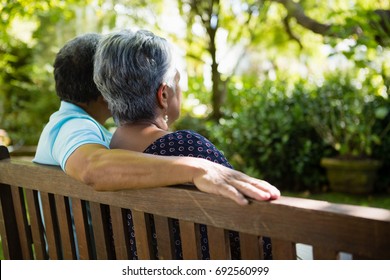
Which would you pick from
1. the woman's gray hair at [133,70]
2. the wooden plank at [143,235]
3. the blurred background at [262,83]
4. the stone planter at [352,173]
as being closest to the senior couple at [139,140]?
the woman's gray hair at [133,70]

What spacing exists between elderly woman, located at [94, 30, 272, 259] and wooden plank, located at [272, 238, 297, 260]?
1.27ft

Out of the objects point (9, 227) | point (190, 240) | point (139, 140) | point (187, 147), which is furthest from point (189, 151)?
point (9, 227)

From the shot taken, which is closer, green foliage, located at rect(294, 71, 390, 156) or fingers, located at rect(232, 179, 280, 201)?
fingers, located at rect(232, 179, 280, 201)

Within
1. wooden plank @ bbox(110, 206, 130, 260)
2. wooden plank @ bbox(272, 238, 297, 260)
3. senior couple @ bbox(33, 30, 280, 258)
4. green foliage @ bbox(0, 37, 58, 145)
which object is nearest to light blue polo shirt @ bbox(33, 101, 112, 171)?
senior couple @ bbox(33, 30, 280, 258)

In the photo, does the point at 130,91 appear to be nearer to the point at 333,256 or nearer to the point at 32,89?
the point at 333,256

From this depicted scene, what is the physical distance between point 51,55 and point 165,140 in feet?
33.1

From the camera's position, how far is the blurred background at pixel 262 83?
556 centimetres

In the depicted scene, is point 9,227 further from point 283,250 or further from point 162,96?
point 283,250

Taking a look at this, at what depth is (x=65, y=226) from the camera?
1764 mm

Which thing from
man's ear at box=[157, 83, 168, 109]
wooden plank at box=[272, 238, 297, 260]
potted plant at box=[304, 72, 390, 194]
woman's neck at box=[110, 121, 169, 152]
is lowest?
potted plant at box=[304, 72, 390, 194]

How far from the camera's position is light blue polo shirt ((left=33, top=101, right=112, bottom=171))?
5.42 feet

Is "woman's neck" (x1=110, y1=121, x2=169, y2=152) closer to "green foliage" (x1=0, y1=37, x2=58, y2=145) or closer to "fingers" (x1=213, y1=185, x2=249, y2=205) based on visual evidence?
"fingers" (x1=213, y1=185, x2=249, y2=205)

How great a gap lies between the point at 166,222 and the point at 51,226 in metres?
0.60

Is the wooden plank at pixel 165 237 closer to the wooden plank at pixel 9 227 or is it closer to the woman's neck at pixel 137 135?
the woman's neck at pixel 137 135
